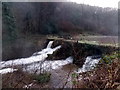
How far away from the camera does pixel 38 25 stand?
18.4m

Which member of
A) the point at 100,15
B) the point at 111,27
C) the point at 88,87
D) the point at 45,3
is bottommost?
the point at 88,87

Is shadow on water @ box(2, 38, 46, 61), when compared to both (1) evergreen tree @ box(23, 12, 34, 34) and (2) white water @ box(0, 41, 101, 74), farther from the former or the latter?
(1) evergreen tree @ box(23, 12, 34, 34)

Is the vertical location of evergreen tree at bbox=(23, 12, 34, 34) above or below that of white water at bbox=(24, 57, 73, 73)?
above

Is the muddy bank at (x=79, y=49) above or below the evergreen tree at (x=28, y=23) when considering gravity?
below

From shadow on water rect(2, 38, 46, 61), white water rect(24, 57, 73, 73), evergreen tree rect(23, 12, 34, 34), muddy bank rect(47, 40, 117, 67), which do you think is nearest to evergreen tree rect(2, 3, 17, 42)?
shadow on water rect(2, 38, 46, 61)

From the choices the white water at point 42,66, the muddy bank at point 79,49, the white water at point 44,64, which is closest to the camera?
the white water at point 42,66

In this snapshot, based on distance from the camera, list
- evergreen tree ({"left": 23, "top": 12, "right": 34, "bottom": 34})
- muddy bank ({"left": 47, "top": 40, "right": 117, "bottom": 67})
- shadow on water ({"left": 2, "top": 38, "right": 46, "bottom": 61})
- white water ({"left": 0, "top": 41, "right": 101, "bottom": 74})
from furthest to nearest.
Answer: evergreen tree ({"left": 23, "top": 12, "right": 34, "bottom": 34}) → shadow on water ({"left": 2, "top": 38, "right": 46, "bottom": 61}) → muddy bank ({"left": 47, "top": 40, "right": 117, "bottom": 67}) → white water ({"left": 0, "top": 41, "right": 101, "bottom": 74})

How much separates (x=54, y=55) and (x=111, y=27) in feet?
35.6

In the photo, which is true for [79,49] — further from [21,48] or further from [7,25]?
[7,25]

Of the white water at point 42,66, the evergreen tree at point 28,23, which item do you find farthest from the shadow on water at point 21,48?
the white water at point 42,66

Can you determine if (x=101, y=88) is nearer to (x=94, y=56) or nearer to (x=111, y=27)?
A: (x=94, y=56)

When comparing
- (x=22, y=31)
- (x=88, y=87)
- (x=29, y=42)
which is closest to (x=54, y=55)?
(x=29, y=42)

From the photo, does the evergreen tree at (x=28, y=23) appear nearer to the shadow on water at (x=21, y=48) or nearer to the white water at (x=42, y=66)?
the shadow on water at (x=21, y=48)

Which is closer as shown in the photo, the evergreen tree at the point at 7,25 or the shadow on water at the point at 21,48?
the shadow on water at the point at 21,48
